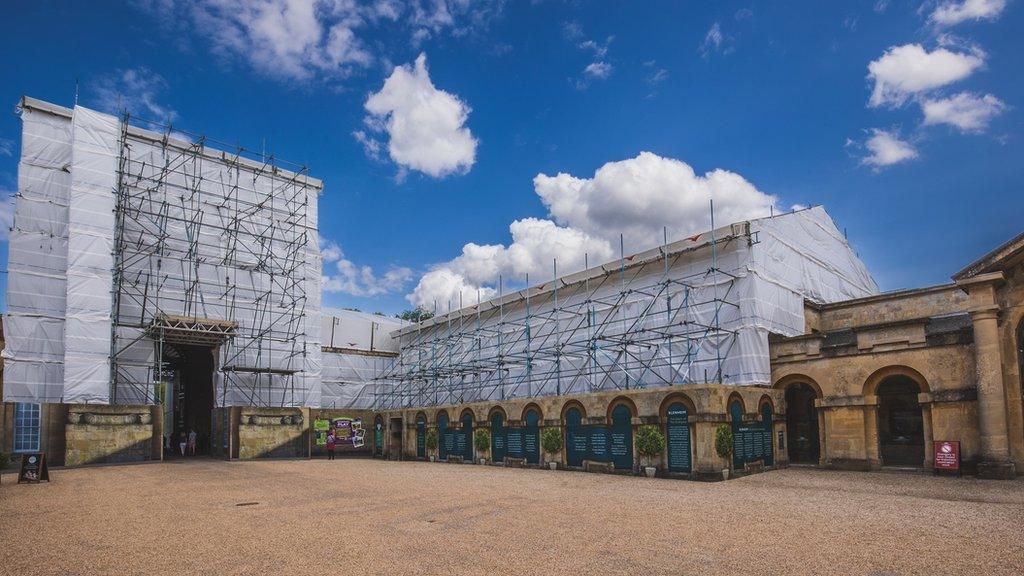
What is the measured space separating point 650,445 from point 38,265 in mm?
26611

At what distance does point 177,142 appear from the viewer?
32.7 metres

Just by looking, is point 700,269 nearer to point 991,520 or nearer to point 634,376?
point 634,376

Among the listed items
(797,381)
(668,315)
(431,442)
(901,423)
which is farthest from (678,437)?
(431,442)

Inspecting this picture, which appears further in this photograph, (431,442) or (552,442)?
(431,442)

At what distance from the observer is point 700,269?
82.6 feet

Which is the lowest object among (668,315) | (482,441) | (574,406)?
(482,441)

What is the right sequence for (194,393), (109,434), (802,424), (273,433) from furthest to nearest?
(194,393) < (273,433) < (109,434) < (802,424)

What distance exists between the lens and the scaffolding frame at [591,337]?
24.4 m

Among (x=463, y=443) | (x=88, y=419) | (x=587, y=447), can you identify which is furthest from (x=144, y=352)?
(x=587, y=447)

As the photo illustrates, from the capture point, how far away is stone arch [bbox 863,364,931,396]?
19062mm

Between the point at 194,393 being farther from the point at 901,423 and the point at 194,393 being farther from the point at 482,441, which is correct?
the point at 901,423

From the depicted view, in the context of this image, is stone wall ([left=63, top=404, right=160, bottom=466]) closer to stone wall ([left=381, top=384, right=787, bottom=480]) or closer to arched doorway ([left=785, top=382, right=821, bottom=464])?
stone wall ([left=381, top=384, right=787, bottom=480])

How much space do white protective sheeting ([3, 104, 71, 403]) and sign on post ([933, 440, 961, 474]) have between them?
106ft

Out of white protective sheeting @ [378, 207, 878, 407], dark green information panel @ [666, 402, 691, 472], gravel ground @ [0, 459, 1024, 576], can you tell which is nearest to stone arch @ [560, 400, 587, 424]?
white protective sheeting @ [378, 207, 878, 407]
